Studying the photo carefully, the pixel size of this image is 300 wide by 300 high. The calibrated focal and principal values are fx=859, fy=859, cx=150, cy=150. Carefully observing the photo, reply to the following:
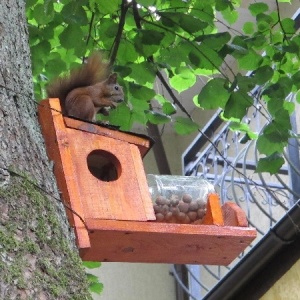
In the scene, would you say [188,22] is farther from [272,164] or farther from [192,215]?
[192,215]

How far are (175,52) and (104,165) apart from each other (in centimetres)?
85

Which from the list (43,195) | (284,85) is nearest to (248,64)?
(284,85)

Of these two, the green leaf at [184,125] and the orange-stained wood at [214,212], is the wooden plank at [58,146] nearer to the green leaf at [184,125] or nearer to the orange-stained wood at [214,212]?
the orange-stained wood at [214,212]

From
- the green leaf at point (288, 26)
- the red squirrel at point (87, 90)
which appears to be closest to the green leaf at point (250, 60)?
the green leaf at point (288, 26)

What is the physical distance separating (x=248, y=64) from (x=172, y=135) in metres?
4.66

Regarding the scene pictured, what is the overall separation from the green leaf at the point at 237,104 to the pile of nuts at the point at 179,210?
59 centimetres

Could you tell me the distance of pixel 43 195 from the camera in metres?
1.57

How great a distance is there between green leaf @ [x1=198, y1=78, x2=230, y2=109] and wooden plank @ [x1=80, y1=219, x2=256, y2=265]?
28.5 inches

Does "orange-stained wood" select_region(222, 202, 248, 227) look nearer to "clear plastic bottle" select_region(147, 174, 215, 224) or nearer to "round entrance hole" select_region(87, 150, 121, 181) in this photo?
"clear plastic bottle" select_region(147, 174, 215, 224)

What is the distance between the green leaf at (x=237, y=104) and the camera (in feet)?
9.76

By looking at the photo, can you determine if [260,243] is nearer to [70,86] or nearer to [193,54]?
[193,54]

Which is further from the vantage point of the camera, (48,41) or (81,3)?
(48,41)

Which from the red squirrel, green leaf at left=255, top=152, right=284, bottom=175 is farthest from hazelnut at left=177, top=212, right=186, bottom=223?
green leaf at left=255, top=152, right=284, bottom=175

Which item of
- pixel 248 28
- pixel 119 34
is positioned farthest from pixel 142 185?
pixel 248 28
